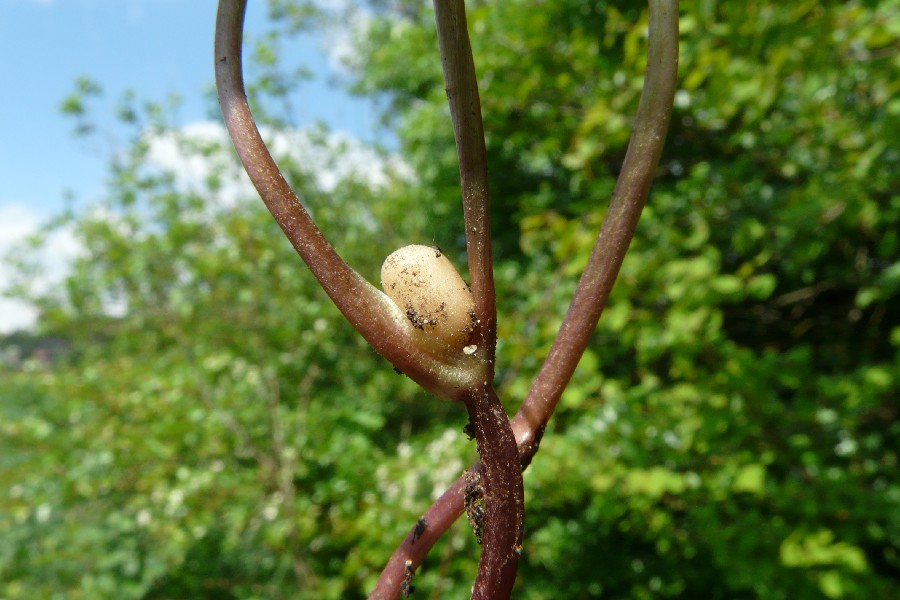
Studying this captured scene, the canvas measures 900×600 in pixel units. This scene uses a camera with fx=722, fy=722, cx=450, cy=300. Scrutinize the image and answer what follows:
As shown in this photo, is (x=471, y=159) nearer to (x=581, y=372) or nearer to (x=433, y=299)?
(x=433, y=299)

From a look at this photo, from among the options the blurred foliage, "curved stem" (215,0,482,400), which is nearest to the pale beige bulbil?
"curved stem" (215,0,482,400)

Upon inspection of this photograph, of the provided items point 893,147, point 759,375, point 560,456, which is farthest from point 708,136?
point 560,456

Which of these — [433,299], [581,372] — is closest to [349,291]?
[433,299]

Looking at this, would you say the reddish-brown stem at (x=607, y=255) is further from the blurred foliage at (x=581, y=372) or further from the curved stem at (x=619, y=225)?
the blurred foliage at (x=581, y=372)

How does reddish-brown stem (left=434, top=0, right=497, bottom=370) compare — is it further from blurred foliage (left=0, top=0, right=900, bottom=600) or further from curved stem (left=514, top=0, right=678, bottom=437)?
blurred foliage (left=0, top=0, right=900, bottom=600)

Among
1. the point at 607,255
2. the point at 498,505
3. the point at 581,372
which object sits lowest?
the point at 498,505

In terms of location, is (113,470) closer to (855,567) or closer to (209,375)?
(209,375)

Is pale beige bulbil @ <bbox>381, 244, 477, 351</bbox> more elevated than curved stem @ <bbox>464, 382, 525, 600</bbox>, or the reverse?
pale beige bulbil @ <bbox>381, 244, 477, 351</bbox>
